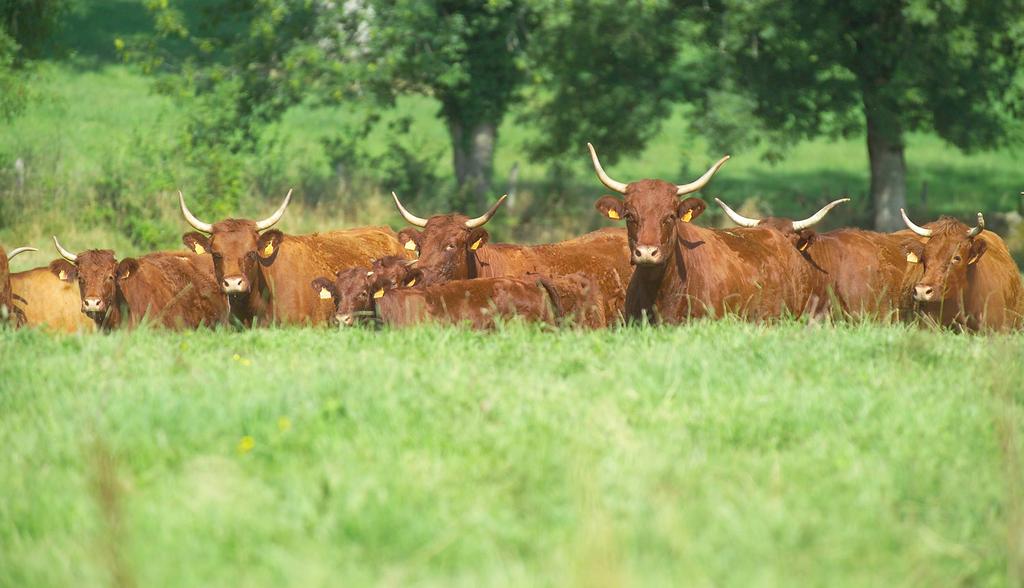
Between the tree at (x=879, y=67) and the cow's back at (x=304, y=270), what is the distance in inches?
413

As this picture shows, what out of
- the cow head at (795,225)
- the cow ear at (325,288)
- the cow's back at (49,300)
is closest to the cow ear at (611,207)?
the cow head at (795,225)

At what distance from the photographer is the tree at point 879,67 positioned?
70.8 feet

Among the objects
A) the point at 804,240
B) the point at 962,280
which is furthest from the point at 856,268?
the point at 962,280

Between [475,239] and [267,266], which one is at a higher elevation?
[475,239]

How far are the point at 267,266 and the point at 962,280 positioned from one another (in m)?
5.97

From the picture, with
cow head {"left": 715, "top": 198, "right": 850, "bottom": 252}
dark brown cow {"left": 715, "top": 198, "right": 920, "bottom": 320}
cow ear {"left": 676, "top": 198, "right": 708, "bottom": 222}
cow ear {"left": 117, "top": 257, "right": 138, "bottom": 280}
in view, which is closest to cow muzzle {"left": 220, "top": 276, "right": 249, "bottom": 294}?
cow ear {"left": 117, "top": 257, "right": 138, "bottom": 280}

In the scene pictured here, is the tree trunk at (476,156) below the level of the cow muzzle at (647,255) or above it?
above

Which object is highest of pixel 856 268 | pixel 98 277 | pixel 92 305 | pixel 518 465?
pixel 98 277

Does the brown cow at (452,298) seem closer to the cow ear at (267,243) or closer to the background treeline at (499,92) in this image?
the cow ear at (267,243)

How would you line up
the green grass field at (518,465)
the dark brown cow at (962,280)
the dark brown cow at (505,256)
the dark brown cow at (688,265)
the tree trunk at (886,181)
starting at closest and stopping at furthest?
1. the green grass field at (518,465)
2. the dark brown cow at (688,265)
3. the dark brown cow at (962,280)
4. the dark brown cow at (505,256)
5. the tree trunk at (886,181)

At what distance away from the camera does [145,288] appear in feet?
40.2

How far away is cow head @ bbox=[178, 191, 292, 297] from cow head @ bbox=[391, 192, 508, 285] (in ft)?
4.17

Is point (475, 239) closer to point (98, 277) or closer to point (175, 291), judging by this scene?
point (175, 291)

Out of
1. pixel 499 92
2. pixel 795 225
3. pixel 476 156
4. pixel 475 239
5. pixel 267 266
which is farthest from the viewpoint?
pixel 476 156
